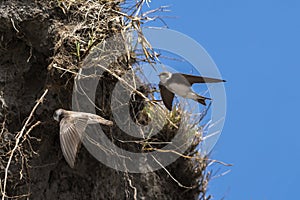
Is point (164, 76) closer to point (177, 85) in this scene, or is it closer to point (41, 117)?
point (177, 85)

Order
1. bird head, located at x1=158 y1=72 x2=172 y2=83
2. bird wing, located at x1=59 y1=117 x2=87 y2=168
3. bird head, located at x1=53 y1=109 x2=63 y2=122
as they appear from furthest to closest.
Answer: bird head, located at x1=158 y1=72 x2=172 y2=83 → bird head, located at x1=53 y1=109 x2=63 y2=122 → bird wing, located at x1=59 y1=117 x2=87 y2=168

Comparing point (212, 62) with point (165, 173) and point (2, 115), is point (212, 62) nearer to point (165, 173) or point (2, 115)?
point (165, 173)

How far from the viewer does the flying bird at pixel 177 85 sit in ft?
6.63

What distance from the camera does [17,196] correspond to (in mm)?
1962

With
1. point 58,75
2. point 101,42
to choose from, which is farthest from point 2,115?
point 101,42

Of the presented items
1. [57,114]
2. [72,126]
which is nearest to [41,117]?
[57,114]

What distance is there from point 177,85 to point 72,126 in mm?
381

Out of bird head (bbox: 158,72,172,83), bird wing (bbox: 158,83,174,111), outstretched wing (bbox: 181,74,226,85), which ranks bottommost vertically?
bird wing (bbox: 158,83,174,111)

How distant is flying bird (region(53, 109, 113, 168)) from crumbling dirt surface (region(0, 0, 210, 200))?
0.10 metres

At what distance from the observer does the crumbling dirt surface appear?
204 centimetres

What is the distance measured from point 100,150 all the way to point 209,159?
1.40ft

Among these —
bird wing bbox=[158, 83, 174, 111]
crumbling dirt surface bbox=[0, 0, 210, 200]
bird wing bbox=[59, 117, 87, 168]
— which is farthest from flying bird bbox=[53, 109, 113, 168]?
bird wing bbox=[158, 83, 174, 111]

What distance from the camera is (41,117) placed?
6.78 feet

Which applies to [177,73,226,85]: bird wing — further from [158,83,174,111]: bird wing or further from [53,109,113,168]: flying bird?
[53,109,113,168]: flying bird
